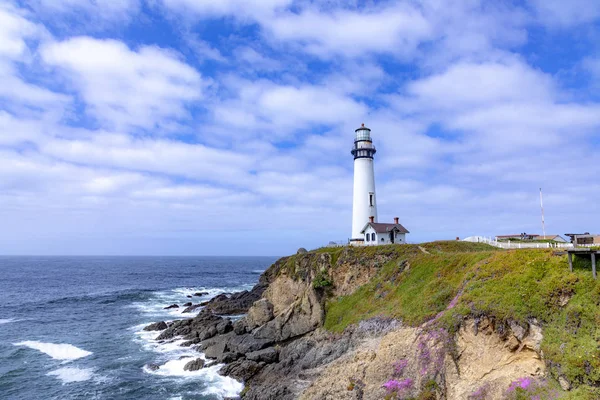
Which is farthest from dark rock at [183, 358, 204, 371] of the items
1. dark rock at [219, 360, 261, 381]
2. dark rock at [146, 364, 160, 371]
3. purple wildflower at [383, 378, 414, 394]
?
purple wildflower at [383, 378, 414, 394]

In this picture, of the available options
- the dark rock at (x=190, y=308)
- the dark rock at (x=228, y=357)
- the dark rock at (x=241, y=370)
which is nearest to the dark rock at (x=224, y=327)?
the dark rock at (x=228, y=357)

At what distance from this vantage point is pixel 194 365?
32031 millimetres

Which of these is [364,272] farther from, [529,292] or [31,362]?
[31,362]

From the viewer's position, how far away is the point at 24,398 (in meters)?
27.2

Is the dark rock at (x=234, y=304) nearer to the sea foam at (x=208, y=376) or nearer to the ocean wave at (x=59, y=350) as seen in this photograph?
the ocean wave at (x=59, y=350)

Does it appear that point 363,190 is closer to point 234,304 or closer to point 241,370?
point 234,304

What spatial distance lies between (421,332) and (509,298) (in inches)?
217

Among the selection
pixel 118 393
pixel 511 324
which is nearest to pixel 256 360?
pixel 118 393

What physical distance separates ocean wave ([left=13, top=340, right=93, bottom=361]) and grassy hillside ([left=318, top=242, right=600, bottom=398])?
81.2 feet

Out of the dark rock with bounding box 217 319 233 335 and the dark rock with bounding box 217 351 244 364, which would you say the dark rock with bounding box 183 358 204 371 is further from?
the dark rock with bounding box 217 319 233 335

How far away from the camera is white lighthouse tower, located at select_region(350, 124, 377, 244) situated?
160 ft

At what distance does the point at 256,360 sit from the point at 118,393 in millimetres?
10672

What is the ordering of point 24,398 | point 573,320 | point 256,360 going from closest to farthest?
point 573,320
point 24,398
point 256,360

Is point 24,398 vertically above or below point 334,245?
below
